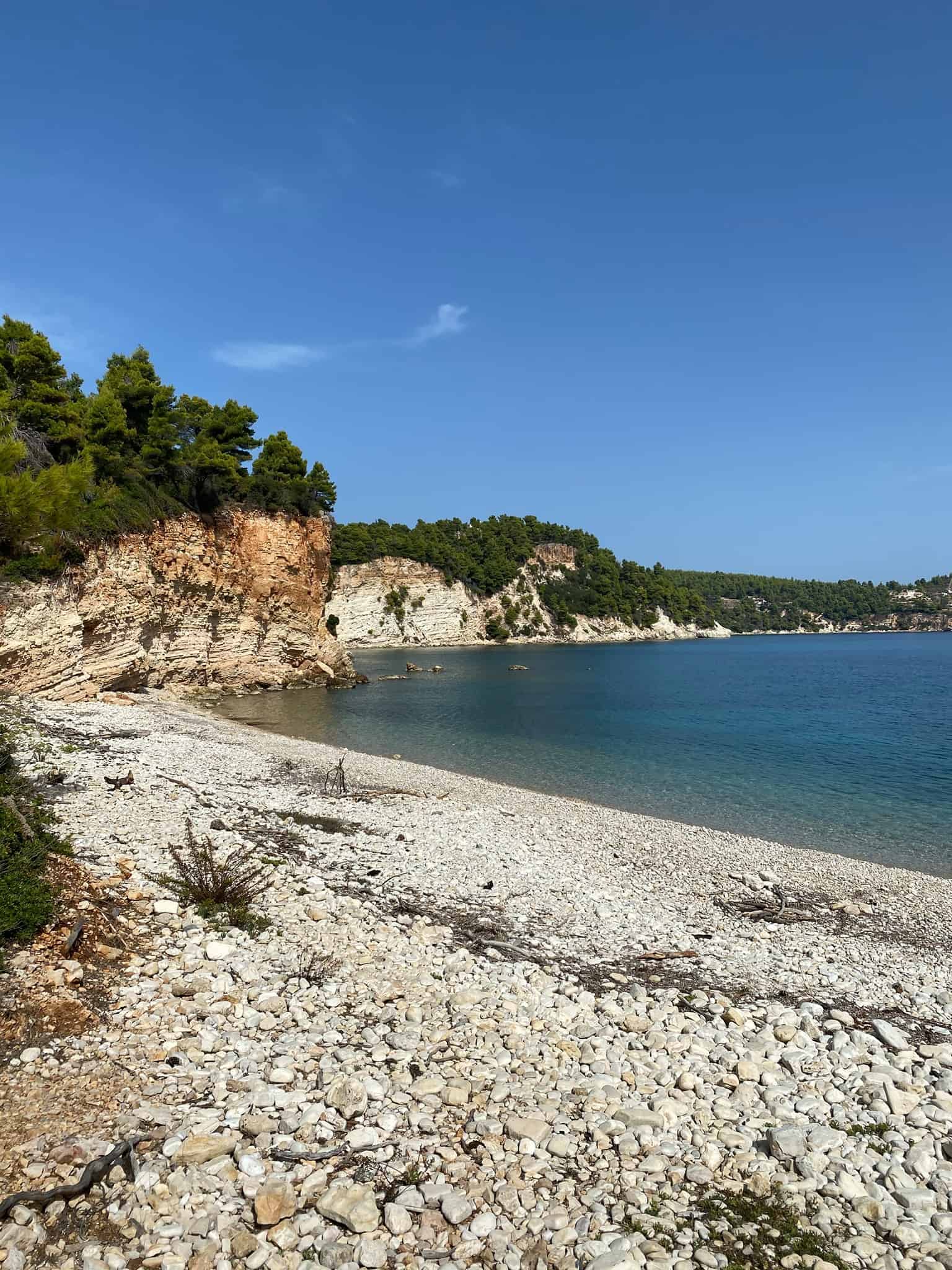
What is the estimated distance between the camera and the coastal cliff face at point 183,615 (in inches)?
1105

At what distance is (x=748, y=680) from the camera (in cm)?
6794

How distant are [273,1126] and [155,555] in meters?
37.4

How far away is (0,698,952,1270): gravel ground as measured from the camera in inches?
177

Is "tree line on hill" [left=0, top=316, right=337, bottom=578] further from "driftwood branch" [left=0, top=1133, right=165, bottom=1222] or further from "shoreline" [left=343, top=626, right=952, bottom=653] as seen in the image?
"shoreline" [left=343, top=626, right=952, bottom=653]

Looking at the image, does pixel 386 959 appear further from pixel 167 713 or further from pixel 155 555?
pixel 155 555

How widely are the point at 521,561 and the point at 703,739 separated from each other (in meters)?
114

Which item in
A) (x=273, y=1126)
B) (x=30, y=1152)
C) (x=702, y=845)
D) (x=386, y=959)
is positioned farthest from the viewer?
(x=702, y=845)

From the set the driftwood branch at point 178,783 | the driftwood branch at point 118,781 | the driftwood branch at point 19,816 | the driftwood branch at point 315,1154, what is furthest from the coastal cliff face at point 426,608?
the driftwood branch at point 315,1154

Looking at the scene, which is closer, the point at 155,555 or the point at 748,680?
the point at 155,555

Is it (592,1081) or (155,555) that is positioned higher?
(155,555)

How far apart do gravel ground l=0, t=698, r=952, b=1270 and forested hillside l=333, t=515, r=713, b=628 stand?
106 meters

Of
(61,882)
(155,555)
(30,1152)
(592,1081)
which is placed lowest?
(592,1081)

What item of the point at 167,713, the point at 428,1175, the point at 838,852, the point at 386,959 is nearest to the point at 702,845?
the point at 838,852

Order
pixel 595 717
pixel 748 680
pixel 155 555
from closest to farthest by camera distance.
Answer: pixel 155 555 < pixel 595 717 < pixel 748 680
